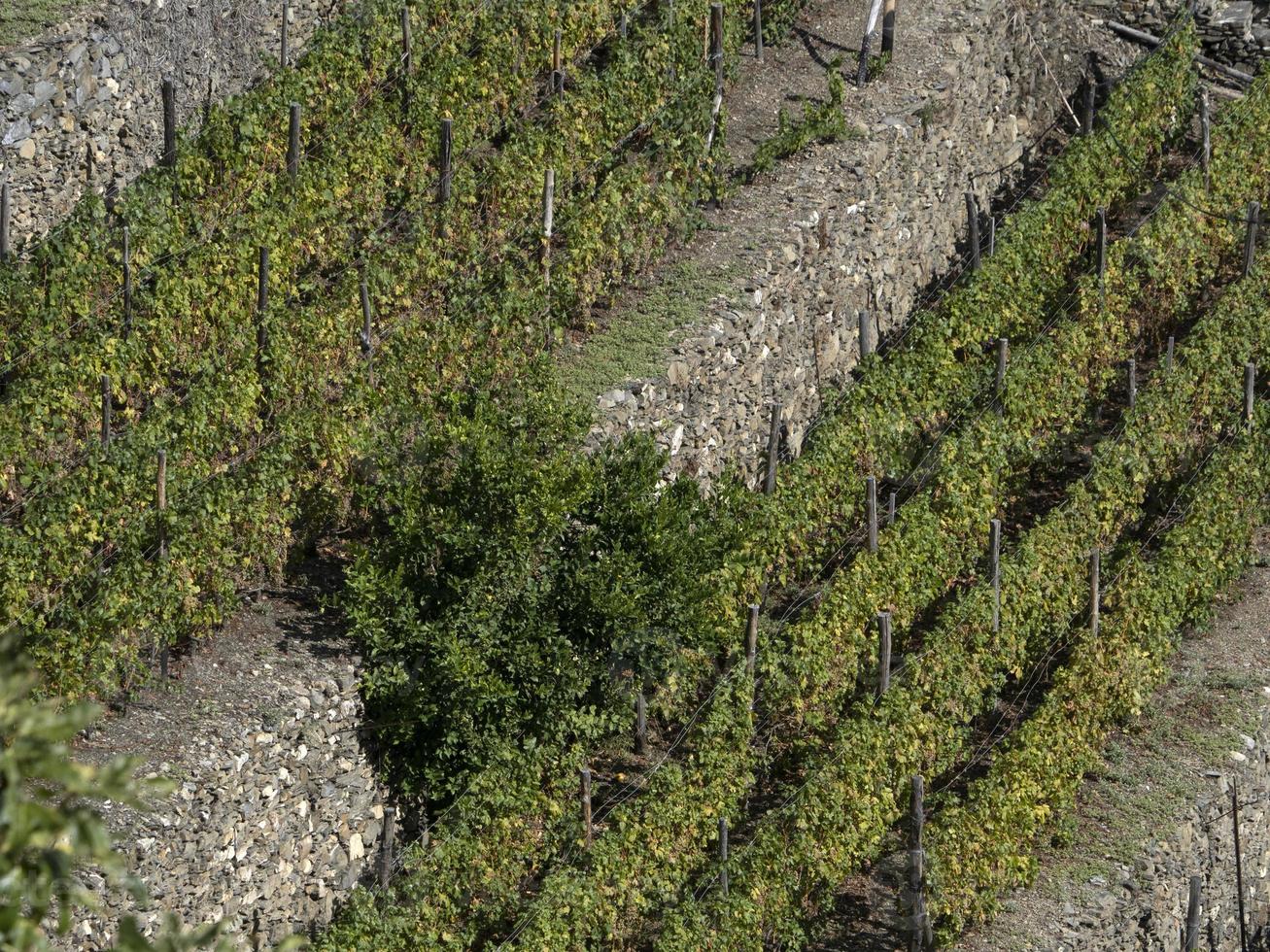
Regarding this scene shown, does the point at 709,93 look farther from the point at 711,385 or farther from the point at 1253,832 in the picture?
the point at 1253,832

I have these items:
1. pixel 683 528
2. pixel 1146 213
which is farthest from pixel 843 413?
pixel 1146 213

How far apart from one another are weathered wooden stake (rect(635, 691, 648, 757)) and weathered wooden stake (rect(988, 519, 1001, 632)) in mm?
2328

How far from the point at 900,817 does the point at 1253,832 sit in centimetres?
249

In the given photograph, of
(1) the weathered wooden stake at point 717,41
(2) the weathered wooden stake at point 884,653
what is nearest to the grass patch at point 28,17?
(1) the weathered wooden stake at point 717,41

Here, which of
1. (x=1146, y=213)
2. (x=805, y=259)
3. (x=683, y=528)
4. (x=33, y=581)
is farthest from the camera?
(x=1146, y=213)

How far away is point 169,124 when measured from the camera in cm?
1235

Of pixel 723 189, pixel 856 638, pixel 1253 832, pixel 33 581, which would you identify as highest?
pixel 723 189

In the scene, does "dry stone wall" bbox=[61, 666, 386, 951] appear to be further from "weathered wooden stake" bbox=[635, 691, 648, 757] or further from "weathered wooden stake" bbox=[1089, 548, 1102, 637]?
"weathered wooden stake" bbox=[1089, 548, 1102, 637]

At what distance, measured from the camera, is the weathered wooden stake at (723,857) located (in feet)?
36.8

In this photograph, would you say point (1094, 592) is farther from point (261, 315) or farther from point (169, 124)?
point (169, 124)

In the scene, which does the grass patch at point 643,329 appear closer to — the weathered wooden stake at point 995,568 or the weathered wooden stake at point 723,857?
the weathered wooden stake at point 995,568

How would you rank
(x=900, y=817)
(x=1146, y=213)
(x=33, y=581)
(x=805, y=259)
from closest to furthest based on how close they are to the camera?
1. (x=33, y=581)
2. (x=900, y=817)
3. (x=805, y=259)
4. (x=1146, y=213)

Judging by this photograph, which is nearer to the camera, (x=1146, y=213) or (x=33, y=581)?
(x=33, y=581)

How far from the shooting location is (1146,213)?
16.9 meters
